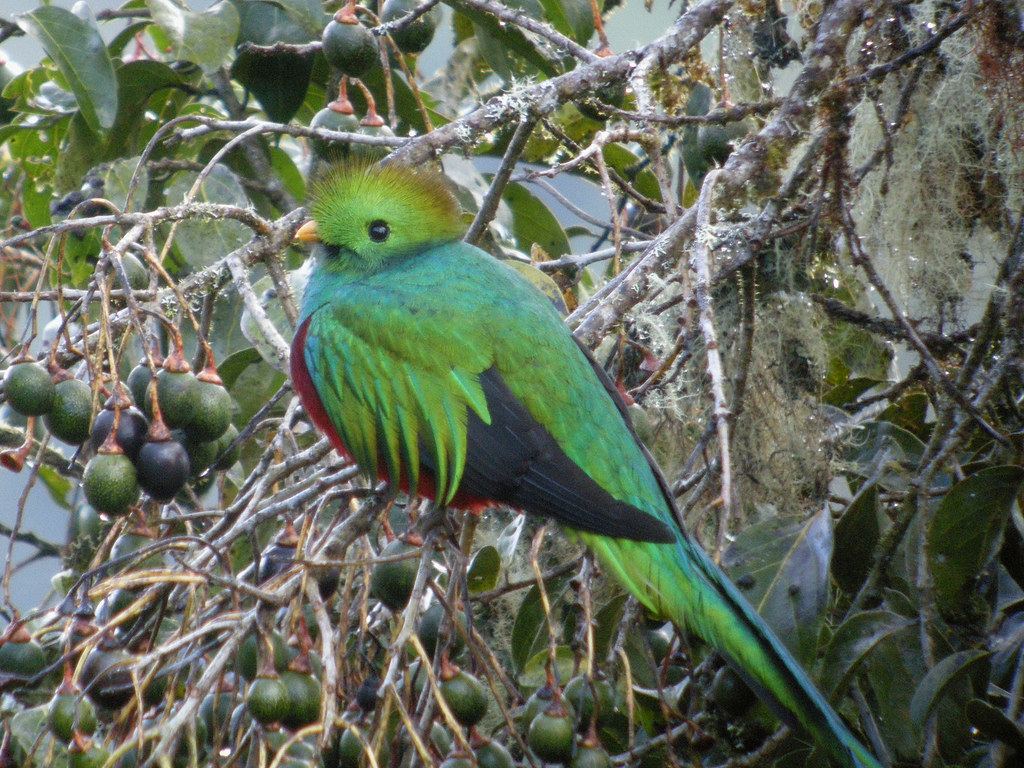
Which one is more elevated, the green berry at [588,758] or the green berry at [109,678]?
the green berry at [109,678]

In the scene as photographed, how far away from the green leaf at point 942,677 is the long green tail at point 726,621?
128 millimetres

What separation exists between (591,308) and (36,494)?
3022 millimetres

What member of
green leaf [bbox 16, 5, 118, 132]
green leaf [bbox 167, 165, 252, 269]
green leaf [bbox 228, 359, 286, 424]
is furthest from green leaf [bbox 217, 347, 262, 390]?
green leaf [bbox 16, 5, 118, 132]

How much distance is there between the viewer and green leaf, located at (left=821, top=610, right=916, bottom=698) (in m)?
1.85

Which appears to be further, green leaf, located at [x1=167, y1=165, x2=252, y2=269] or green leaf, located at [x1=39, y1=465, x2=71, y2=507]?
green leaf, located at [x1=39, y1=465, x2=71, y2=507]

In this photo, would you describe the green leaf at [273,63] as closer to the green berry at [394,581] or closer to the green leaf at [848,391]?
the green berry at [394,581]

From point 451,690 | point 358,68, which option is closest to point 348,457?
point 451,690

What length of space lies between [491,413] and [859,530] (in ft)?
2.66

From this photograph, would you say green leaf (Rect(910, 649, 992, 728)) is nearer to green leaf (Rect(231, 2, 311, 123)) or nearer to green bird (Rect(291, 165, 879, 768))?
green bird (Rect(291, 165, 879, 768))

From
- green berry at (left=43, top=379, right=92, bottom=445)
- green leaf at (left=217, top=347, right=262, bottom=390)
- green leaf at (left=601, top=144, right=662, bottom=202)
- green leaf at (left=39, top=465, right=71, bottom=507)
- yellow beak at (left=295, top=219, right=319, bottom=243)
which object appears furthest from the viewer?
green leaf at (left=39, top=465, right=71, bottom=507)

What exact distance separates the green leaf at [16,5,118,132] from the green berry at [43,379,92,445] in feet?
3.18

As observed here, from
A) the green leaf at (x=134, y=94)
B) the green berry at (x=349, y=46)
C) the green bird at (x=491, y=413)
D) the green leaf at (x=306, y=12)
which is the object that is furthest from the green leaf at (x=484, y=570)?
the green leaf at (x=134, y=94)

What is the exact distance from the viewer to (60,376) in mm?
1909

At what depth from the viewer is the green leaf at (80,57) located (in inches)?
101
